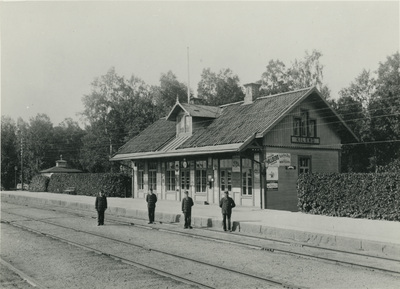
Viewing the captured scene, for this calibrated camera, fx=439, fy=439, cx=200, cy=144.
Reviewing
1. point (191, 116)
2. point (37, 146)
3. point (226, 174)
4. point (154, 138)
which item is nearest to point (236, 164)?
point (226, 174)

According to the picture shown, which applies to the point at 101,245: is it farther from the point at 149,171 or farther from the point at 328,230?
the point at 149,171

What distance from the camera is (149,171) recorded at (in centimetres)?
3331

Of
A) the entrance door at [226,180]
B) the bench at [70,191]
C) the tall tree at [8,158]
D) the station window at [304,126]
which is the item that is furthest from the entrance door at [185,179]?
the tall tree at [8,158]

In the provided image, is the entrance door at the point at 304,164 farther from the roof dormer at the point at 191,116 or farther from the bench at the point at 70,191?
the bench at the point at 70,191

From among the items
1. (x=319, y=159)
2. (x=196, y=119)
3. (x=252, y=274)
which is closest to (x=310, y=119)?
(x=319, y=159)

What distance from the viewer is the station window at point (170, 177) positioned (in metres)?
30.6

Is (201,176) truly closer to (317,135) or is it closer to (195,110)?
(195,110)

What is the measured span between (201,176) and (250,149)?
16.0 feet

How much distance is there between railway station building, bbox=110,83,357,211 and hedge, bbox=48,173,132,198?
15.9 ft

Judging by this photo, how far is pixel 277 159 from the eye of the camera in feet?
80.0

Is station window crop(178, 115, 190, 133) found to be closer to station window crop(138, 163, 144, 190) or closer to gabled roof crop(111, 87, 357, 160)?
gabled roof crop(111, 87, 357, 160)

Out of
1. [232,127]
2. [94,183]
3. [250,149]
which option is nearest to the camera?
[250,149]

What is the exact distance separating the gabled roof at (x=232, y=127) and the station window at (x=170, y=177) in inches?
49.6

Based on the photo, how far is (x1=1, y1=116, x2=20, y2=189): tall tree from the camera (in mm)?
68812
